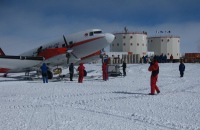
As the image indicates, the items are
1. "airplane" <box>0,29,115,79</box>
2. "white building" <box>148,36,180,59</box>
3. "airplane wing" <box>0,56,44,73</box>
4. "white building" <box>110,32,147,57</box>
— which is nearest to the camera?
"airplane wing" <box>0,56,44,73</box>

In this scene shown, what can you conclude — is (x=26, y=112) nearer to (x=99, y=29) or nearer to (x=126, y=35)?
(x=99, y=29)

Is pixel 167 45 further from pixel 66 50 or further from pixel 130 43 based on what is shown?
pixel 66 50

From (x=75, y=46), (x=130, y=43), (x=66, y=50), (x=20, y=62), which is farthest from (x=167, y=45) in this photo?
(x=20, y=62)

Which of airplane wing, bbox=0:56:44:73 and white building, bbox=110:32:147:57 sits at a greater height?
white building, bbox=110:32:147:57

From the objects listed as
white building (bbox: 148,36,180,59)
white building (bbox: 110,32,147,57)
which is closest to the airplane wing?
white building (bbox: 110,32,147,57)

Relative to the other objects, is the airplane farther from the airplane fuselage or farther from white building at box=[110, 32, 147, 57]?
white building at box=[110, 32, 147, 57]

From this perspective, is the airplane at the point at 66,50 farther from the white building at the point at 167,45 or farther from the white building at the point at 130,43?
the white building at the point at 167,45

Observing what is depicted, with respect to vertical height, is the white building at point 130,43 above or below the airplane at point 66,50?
above

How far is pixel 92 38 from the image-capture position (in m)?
18.2

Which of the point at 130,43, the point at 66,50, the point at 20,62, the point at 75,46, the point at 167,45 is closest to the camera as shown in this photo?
the point at 20,62

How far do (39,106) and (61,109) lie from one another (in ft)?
3.74

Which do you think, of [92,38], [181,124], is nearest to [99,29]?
[92,38]

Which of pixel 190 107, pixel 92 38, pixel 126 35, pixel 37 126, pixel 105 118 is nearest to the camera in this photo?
pixel 37 126

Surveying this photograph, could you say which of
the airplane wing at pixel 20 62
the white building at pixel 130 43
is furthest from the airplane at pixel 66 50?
the white building at pixel 130 43
